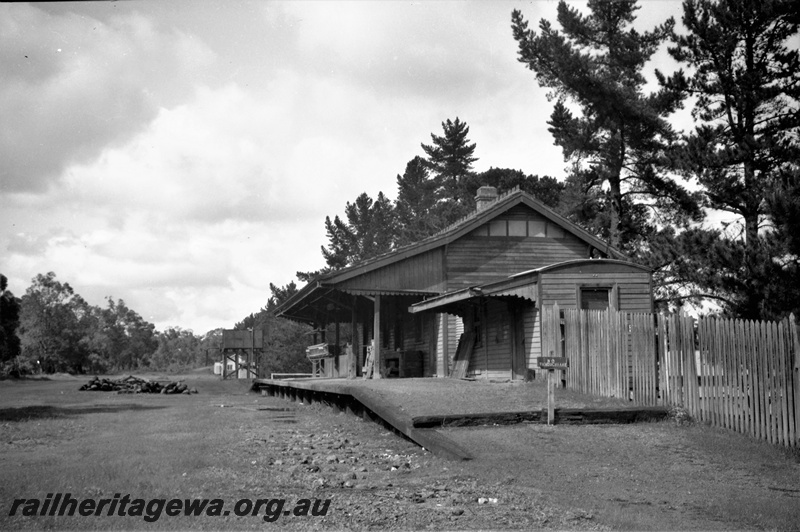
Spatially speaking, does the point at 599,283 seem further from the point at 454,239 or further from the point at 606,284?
the point at 454,239

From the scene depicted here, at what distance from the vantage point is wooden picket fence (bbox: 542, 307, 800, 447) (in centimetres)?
1127

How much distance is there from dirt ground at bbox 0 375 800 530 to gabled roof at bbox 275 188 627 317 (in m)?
11.0

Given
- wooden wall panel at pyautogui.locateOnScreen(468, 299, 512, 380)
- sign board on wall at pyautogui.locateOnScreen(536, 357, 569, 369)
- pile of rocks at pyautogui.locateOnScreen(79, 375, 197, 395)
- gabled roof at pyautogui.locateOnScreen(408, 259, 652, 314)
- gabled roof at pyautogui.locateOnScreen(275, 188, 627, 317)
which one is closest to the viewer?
sign board on wall at pyautogui.locateOnScreen(536, 357, 569, 369)

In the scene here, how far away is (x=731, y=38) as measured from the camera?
26297mm

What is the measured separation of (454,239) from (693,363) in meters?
14.5

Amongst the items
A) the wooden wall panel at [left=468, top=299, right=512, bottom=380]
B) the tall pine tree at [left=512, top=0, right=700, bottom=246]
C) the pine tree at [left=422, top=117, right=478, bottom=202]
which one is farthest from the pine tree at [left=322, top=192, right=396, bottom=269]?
the wooden wall panel at [left=468, top=299, right=512, bottom=380]

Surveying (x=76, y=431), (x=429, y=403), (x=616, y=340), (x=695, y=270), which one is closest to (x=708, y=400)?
(x=616, y=340)

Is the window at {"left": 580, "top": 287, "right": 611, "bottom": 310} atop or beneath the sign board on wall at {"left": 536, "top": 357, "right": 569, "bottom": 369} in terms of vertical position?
atop

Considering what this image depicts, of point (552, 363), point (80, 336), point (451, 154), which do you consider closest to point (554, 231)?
point (552, 363)

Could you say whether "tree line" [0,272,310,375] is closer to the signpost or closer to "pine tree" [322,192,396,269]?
"pine tree" [322,192,396,269]

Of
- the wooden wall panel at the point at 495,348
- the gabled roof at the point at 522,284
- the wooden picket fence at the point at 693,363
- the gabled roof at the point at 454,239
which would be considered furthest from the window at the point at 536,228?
the wooden picket fence at the point at 693,363

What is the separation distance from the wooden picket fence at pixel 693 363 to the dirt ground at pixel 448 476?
0.49 metres

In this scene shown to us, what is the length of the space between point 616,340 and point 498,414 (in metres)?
3.31

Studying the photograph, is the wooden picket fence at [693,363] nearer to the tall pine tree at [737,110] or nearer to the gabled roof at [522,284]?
the gabled roof at [522,284]
